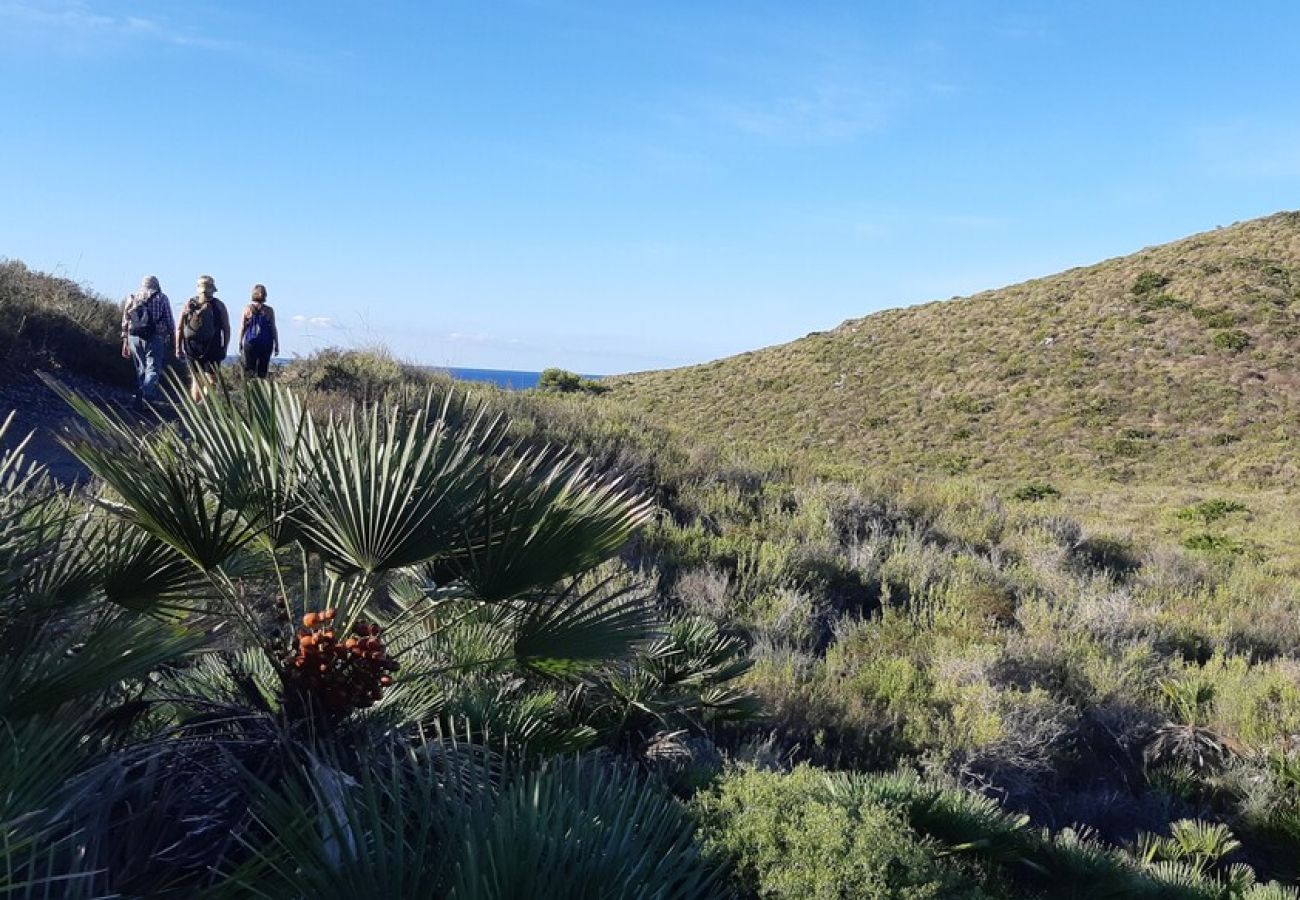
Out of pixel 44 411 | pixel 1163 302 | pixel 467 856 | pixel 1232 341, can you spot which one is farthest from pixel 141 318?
pixel 1163 302

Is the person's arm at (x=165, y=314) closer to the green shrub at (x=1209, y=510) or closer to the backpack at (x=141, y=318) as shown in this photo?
the backpack at (x=141, y=318)

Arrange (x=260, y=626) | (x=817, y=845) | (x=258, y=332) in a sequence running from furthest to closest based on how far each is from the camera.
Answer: (x=258, y=332) < (x=817, y=845) < (x=260, y=626)

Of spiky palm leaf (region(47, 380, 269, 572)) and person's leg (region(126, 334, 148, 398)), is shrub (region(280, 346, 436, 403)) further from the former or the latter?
spiky palm leaf (region(47, 380, 269, 572))

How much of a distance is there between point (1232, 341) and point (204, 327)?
2860 centimetres

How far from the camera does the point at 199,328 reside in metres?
9.97

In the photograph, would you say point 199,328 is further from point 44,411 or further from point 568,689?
point 568,689

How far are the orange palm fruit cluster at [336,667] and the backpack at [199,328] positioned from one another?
7922 millimetres

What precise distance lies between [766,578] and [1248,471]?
59.9ft

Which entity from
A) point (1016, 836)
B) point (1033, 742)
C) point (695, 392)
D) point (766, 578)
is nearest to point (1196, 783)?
point (1033, 742)

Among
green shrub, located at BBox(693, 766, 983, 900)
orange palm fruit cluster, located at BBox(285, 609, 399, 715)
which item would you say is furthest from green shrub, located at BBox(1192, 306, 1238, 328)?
orange palm fruit cluster, located at BBox(285, 609, 399, 715)

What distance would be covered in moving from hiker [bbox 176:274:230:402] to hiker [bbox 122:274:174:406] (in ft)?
1.30

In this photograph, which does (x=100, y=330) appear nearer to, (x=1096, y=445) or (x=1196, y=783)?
(x=1196, y=783)

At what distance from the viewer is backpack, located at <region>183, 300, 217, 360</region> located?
32.6 feet

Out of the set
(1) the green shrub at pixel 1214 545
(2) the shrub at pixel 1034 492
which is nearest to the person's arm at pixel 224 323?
(1) the green shrub at pixel 1214 545
